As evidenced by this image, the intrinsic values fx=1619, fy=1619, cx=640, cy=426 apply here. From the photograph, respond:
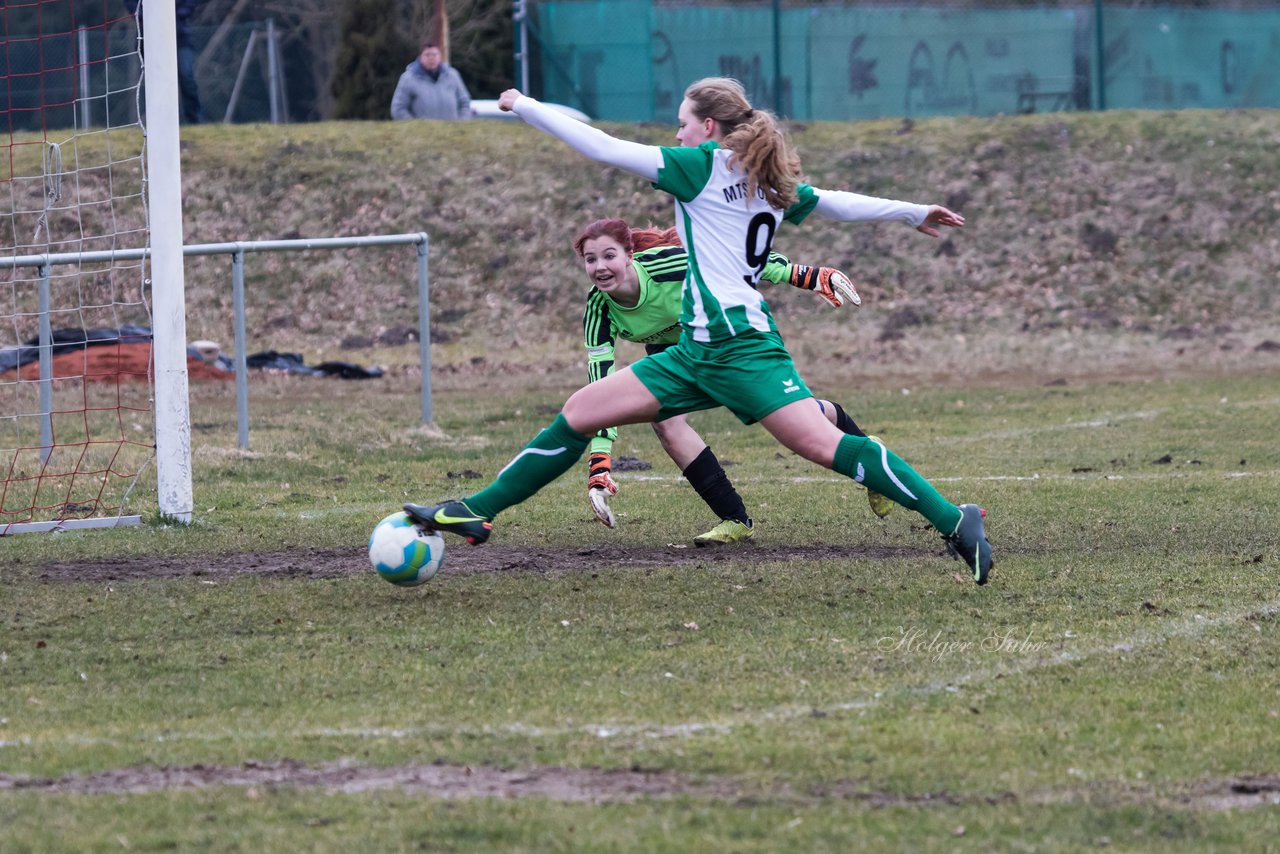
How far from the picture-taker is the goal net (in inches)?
320

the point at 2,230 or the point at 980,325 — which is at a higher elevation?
the point at 2,230

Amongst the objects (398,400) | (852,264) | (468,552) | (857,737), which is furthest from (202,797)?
(852,264)

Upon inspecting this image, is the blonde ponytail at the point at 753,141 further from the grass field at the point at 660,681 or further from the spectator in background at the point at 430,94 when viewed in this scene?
the spectator in background at the point at 430,94

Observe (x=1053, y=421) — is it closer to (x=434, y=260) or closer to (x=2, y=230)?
(x=434, y=260)

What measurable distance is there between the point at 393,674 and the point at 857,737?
5.18ft

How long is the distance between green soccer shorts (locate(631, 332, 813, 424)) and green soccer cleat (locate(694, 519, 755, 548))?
156 centimetres

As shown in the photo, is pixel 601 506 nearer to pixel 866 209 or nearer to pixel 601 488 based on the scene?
pixel 601 488

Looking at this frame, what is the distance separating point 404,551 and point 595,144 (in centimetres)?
169

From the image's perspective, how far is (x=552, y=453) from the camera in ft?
20.4

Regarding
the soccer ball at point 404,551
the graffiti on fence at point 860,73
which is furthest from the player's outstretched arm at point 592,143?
the graffiti on fence at point 860,73

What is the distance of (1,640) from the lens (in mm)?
5711

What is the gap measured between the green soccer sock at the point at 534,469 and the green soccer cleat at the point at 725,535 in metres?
1.58

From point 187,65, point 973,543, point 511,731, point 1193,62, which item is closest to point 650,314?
point 973,543

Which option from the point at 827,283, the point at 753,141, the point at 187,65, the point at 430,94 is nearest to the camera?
the point at 753,141
